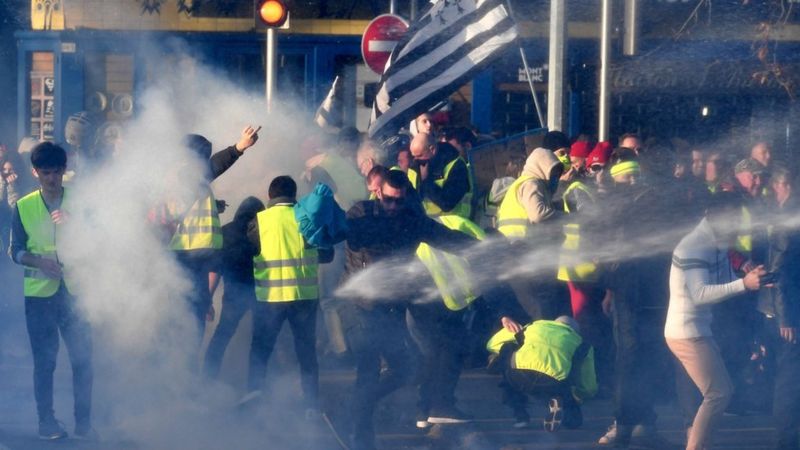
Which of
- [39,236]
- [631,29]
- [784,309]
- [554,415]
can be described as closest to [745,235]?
[784,309]

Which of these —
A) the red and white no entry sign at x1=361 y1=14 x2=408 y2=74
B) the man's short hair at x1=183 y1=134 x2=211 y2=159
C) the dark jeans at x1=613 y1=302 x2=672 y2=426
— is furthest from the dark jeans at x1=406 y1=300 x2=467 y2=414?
the red and white no entry sign at x1=361 y1=14 x2=408 y2=74

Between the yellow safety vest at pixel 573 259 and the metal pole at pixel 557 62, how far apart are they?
9.20 ft

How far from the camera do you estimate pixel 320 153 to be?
11.6 meters

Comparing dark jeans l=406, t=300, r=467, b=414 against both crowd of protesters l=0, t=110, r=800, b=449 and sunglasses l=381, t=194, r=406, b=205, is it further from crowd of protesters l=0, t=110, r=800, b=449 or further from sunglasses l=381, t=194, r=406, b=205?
sunglasses l=381, t=194, r=406, b=205

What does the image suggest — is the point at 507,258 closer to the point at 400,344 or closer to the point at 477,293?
the point at 477,293

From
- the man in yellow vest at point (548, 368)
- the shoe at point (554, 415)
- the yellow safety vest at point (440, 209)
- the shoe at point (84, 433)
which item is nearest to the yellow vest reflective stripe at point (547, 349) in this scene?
the man in yellow vest at point (548, 368)

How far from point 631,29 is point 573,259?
19.1ft

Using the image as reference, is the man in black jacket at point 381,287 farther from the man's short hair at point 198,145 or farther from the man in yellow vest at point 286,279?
the man's short hair at point 198,145

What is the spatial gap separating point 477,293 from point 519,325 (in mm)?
380

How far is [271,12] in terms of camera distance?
442 inches

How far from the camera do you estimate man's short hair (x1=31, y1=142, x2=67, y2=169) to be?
8.58 m

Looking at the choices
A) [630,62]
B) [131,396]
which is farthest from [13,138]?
[131,396]

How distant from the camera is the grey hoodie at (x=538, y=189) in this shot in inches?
373

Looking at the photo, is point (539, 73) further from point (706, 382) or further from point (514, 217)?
point (706, 382)
